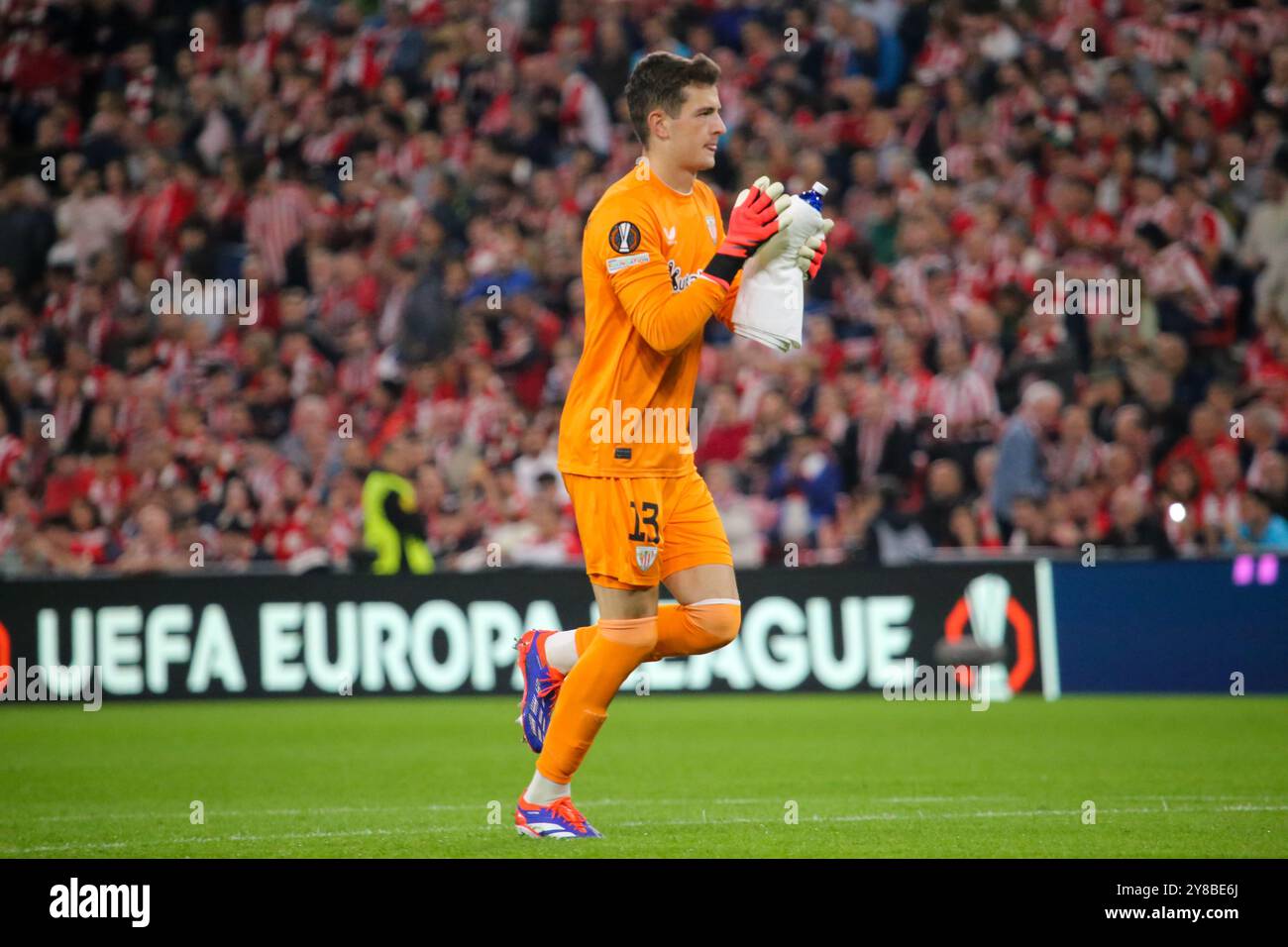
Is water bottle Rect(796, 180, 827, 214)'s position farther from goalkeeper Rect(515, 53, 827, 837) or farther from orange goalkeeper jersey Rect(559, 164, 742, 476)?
orange goalkeeper jersey Rect(559, 164, 742, 476)

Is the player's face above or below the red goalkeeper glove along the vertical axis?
above

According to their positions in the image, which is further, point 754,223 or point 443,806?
point 443,806

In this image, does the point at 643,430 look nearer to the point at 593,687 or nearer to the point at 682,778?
the point at 593,687

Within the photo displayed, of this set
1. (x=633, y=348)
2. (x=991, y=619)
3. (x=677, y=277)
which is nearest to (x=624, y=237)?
(x=677, y=277)

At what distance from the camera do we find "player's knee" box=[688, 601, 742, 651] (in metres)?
6.67

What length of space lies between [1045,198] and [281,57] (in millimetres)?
7980

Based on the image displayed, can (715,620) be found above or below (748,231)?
below

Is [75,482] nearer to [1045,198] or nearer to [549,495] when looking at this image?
[549,495]

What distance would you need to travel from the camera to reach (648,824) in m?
7.25

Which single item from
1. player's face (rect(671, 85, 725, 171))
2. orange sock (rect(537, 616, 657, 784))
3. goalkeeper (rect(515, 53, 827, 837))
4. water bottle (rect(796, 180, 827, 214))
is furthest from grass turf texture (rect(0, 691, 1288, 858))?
player's face (rect(671, 85, 725, 171))

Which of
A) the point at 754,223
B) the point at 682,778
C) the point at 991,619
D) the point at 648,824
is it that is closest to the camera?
the point at 754,223

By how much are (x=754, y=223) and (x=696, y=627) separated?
1418 mm

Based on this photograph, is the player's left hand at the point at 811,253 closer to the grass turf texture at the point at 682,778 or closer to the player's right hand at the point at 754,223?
the player's right hand at the point at 754,223

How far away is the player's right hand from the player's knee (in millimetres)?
1224
